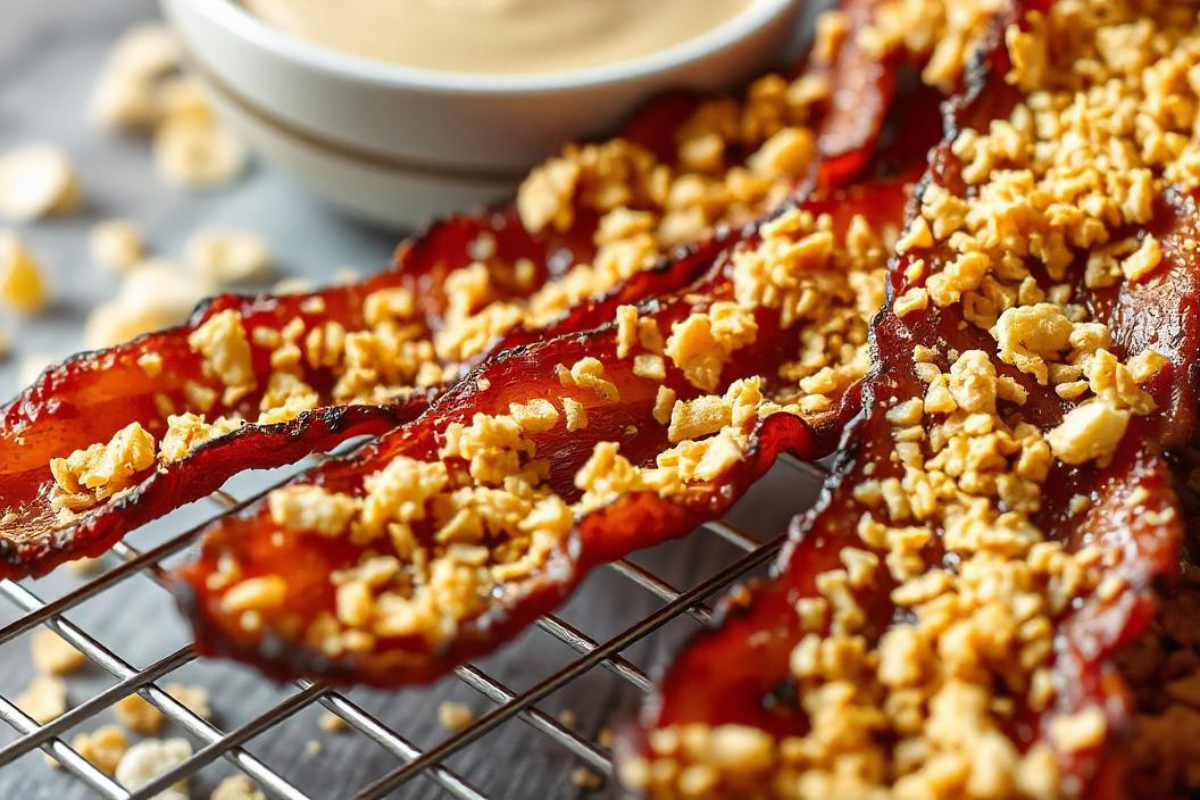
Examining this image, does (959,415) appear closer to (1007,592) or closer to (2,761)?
(1007,592)

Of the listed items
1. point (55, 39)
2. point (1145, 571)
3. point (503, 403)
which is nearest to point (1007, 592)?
point (1145, 571)

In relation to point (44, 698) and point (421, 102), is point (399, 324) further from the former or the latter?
point (44, 698)

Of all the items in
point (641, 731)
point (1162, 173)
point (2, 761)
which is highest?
point (1162, 173)

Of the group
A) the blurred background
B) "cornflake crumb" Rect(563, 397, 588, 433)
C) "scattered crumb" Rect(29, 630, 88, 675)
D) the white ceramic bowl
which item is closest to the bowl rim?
the white ceramic bowl

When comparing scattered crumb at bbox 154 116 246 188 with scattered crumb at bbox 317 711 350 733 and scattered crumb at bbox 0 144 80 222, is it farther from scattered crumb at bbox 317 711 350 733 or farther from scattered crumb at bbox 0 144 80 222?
scattered crumb at bbox 317 711 350 733

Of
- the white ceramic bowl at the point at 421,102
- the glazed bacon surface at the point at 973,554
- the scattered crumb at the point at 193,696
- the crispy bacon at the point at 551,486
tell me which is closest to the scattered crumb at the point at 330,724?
the scattered crumb at the point at 193,696
